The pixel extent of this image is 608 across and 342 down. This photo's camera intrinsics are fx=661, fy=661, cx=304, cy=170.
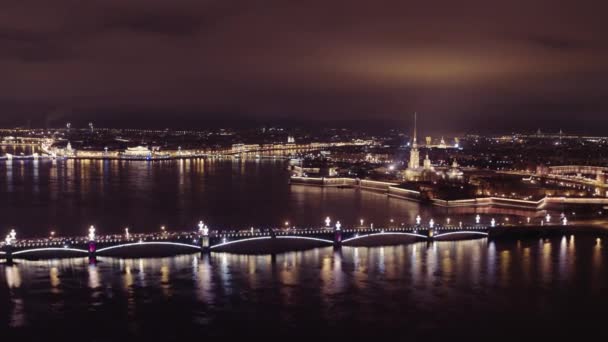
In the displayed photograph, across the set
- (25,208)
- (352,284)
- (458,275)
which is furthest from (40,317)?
(25,208)

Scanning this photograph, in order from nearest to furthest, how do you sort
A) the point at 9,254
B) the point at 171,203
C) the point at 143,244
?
1. the point at 9,254
2. the point at 143,244
3. the point at 171,203

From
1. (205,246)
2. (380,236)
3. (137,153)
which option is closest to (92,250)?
(205,246)

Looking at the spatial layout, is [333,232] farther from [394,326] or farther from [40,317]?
[40,317]

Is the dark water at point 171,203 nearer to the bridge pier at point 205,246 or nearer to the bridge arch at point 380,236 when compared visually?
the bridge arch at point 380,236

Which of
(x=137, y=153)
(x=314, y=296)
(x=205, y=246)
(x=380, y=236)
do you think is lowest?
(x=314, y=296)

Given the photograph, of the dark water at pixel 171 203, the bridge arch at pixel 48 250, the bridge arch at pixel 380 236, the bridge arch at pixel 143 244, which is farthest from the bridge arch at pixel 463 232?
the bridge arch at pixel 48 250

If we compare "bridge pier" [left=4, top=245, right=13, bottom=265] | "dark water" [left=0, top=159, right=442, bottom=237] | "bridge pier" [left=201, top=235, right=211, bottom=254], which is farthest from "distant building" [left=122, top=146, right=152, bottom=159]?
"bridge pier" [left=4, top=245, right=13, bottom=265]

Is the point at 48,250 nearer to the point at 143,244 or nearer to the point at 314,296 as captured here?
the point at 143,244
